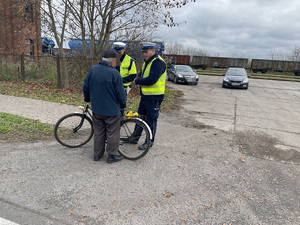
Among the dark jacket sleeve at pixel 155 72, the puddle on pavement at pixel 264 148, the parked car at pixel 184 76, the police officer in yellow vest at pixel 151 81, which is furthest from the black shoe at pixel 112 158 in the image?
the parked car at pixel 184 76

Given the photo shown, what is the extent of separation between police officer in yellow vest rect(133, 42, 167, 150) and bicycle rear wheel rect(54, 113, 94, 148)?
110 cm

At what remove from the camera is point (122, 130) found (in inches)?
169

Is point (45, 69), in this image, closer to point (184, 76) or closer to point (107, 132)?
point (107, 132)

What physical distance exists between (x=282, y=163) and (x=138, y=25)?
831 centimetres

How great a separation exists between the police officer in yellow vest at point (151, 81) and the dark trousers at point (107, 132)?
0.57m

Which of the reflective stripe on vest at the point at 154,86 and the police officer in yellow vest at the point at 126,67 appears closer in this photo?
the reflective stripe on vest at the point at 154,86

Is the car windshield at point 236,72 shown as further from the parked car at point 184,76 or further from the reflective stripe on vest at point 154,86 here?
the reflective stripe on vest at point 154,86

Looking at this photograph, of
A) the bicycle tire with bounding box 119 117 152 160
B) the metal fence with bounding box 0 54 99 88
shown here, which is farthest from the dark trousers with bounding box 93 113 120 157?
the metal fence with bounding box 0 54 99 88

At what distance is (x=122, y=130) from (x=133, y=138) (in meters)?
0.29

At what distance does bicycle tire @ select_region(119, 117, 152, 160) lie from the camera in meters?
4.09

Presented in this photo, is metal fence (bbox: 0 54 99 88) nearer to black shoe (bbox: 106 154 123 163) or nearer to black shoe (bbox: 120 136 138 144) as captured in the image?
black shoe (bbox: 120 136 138 144)

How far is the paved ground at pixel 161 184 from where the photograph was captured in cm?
266

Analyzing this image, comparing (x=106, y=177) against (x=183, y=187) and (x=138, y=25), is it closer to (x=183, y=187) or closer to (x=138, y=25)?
(x=183, y=187)

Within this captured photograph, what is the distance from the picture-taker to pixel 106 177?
3420 millimetres
